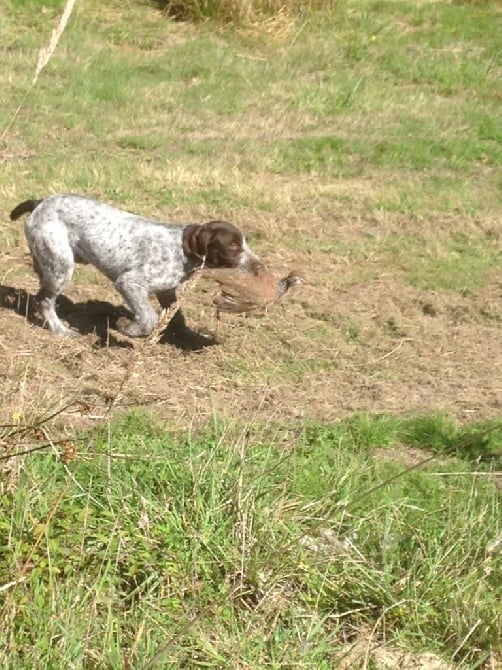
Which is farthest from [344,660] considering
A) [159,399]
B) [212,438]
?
[159,399]

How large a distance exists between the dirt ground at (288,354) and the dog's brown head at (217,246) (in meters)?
0.56

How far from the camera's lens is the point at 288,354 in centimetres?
766

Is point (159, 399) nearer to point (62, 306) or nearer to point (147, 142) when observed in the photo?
point (62, 306)

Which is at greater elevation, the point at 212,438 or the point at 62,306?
the point at 212,438

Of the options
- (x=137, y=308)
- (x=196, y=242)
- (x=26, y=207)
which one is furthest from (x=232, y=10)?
(x=137, y=308)

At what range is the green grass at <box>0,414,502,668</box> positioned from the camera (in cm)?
424

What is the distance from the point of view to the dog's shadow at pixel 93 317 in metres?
7.78

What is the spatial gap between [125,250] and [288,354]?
1.26 meters

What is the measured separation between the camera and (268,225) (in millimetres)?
9758

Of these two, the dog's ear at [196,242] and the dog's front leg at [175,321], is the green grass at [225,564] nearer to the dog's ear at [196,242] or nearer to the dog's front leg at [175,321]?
the dog's ear at [196,242]

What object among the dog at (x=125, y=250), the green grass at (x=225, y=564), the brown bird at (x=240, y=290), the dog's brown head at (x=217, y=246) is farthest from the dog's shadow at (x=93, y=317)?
the green grass at (x=225, y=564)

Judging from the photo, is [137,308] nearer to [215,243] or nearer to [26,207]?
[215,243]

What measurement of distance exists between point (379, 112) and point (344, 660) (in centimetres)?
932

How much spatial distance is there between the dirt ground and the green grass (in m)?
0.90
